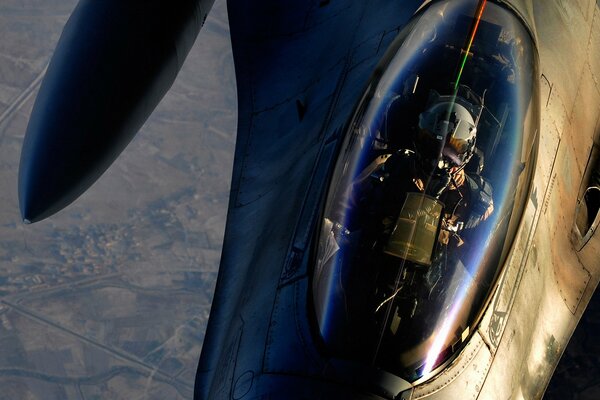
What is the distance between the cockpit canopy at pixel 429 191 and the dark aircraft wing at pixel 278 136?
0.29m

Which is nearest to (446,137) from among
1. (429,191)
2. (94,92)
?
(429,191)

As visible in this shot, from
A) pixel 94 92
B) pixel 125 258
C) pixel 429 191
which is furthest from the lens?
pixel 125 258

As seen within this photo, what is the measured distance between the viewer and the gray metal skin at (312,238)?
375cm

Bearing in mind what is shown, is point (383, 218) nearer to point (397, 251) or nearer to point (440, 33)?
point (397, 251)

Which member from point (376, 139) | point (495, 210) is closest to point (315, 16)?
point (376, 139)

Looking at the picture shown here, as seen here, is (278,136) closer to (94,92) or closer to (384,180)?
(94,92)

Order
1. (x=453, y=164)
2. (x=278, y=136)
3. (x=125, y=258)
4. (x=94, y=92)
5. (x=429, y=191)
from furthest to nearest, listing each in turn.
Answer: (x=125, y=258) < (x=278, y=136) < (x=94, y=92) < (x=453, y=164) < (x=429, y=191)

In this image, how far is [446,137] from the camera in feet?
13.2

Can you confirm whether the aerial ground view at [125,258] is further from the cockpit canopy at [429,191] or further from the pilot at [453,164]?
the pilot at [453,164]

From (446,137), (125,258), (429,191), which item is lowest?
(125,258)

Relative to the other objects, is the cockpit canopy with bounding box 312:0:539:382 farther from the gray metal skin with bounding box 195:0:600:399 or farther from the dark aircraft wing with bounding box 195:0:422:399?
the dark aircraft wing with bounding box 195:0:422:399

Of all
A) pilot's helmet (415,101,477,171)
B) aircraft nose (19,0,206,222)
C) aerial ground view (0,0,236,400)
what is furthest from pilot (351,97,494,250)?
aerial ground view (0,0,236,400)

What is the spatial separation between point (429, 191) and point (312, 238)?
603 mm

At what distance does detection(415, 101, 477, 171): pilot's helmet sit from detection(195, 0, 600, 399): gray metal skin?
1.70 feet
